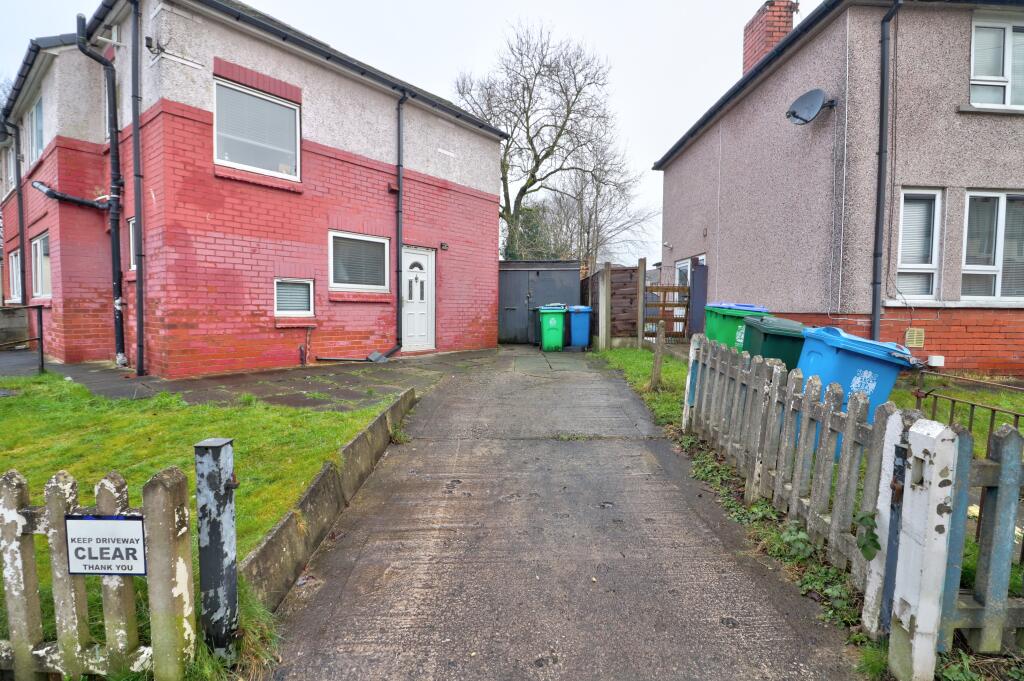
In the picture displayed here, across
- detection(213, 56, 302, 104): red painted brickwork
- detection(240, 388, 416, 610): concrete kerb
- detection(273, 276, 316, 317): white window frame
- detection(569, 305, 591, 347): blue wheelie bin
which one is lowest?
detection(240, 388, 416, 610): concrete kerb

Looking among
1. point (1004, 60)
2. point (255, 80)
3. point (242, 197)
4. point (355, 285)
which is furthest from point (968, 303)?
point (255, 80)

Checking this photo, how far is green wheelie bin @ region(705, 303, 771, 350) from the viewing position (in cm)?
573

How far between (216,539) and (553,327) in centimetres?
1092

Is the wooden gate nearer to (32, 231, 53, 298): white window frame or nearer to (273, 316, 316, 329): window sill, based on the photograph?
(273, 316, 316, 329): window sill

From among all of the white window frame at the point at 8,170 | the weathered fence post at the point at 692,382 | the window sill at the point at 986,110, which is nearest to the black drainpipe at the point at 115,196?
the white window frame at the point at 8,170

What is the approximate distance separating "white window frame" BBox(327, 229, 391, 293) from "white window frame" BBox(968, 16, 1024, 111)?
9.41 metres

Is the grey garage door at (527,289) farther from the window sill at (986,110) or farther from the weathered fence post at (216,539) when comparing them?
the weathered fence post at (216,539)

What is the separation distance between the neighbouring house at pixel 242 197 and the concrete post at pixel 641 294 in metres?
3.70

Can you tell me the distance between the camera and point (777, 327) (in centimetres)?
499

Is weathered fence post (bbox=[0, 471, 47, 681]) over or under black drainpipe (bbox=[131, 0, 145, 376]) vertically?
under

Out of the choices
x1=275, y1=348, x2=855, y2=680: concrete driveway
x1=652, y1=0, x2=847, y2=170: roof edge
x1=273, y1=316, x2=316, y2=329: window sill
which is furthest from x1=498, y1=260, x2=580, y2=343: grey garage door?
x1=275, y1=348, x2=855, y2=680: concrete driveway

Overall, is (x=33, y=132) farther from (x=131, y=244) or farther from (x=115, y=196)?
(x=131, y=244)

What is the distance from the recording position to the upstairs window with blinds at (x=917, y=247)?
25.1ft

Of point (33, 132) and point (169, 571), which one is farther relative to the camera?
point (33, 132)
